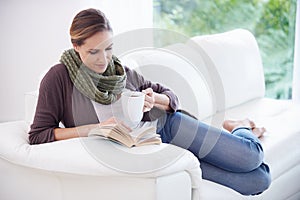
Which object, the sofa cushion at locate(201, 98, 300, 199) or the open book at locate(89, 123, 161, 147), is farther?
the sofa cushion at locate(201, 98, 300, 199)

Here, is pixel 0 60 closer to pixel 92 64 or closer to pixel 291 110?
pixel 92 64

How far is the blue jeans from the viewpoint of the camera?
2.13 m

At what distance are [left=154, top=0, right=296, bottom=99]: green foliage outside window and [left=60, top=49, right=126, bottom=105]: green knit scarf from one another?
181cm

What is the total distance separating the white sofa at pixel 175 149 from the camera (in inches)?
69.6

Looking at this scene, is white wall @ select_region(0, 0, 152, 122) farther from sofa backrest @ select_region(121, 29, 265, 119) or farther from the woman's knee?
the woman's knee

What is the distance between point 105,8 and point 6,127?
140 cm

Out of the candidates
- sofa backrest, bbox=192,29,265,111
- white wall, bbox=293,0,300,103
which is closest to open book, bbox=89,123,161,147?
sofa backrest, bbox=192,29,265,111

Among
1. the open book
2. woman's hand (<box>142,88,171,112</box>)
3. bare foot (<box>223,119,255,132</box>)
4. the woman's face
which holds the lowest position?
bare foot (<box>223,119,255,132</box>)

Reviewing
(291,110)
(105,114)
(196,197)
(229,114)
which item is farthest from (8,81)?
(291,110)

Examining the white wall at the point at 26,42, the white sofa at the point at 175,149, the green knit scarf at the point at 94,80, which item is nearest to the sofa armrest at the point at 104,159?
the white sofa at the point at 175,149

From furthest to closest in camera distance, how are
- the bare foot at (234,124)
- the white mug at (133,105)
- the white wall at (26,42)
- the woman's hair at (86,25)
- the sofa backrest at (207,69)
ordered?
the white wall at (26,42) → the sofa backrest at (207,69) → the bare foot at (234,124) → the woman's hair at (86,25) → the white mug at (133,105)

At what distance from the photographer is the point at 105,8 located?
3.30 m

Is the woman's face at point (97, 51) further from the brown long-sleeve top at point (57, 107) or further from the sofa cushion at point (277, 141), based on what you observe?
the sofa cushion at point (277, 141)

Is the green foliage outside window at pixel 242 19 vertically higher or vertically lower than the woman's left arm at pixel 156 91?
lower
